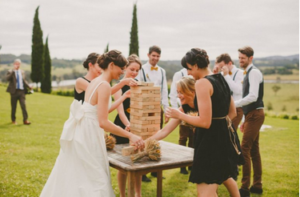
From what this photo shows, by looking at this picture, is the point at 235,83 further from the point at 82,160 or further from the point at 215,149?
the point at 82,160

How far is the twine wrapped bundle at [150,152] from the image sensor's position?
10.9 feet

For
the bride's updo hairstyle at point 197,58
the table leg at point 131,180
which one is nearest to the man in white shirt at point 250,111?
the bride's updo hairstyle at point 197,58

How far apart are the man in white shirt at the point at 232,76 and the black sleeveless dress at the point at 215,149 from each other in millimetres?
3008

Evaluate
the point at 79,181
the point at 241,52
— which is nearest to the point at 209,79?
the point at 79,181

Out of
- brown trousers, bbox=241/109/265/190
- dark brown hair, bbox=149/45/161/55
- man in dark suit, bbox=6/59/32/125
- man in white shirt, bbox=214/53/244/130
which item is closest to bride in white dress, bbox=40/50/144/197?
brown trousers, bbox=241/109/265/190

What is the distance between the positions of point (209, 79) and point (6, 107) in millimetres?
17371

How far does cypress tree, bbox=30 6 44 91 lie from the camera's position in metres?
30.0

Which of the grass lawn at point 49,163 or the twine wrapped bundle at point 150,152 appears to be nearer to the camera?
the twine wrapped bundle at point 150,152

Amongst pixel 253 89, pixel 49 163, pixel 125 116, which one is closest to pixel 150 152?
pixel 125 116

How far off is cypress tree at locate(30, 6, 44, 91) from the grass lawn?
17.5 m

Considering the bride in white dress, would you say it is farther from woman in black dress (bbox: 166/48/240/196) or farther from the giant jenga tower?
woman in black dress (bbox: 166/48/240/196)

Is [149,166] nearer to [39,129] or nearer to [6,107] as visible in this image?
[39,129]

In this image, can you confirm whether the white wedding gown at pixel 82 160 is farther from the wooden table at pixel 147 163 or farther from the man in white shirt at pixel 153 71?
the man in white shirt at pixel 153 71

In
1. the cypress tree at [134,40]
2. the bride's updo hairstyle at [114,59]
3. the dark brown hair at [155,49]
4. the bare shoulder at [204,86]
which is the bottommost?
the bare shoulder at [204,86]
